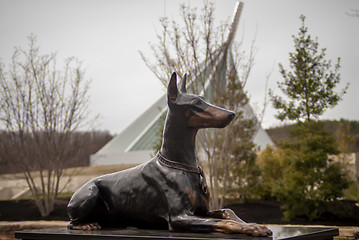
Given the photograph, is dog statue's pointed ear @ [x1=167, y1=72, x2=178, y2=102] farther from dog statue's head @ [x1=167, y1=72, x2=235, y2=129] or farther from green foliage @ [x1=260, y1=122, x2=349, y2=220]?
green foliage @ [x1=260, y1=122, x2=349, y2=220]

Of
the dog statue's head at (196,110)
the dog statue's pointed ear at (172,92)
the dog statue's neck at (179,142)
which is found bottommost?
the dog statue's neck at (179,142)

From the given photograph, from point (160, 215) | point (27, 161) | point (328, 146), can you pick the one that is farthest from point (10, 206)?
point (160, 215)

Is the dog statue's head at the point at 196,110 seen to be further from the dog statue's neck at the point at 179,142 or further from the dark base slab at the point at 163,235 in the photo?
the dark base slab at the point at 163,235

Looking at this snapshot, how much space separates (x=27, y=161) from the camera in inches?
453

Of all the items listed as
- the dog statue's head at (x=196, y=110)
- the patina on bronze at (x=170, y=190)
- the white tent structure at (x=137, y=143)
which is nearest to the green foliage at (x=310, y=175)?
the patina on bronze at (x=170, y=190)

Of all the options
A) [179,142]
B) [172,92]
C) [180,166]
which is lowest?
[180,166]

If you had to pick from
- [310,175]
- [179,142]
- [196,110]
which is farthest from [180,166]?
[310,175]

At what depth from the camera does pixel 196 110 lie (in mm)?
2799

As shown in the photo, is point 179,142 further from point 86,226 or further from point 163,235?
point 86,226

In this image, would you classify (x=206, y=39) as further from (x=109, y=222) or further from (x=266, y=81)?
(x=109, y=222)

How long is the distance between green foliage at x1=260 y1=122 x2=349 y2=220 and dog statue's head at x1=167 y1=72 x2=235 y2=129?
18.9 ft

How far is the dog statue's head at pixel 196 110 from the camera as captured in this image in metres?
2.71

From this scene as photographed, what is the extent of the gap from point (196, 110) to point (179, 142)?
268 millimetres

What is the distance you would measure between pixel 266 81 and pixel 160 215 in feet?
21.7
